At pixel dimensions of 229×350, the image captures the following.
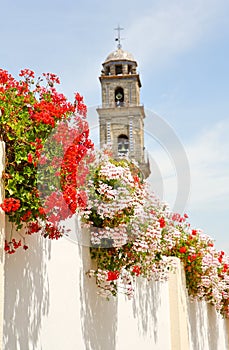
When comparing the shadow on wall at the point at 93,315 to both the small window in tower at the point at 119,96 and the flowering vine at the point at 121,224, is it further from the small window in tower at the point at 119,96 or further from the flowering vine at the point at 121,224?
the small window in tower at the point at 119,96

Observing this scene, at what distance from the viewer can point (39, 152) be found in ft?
11.1

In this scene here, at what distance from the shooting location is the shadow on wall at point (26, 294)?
11.1ft

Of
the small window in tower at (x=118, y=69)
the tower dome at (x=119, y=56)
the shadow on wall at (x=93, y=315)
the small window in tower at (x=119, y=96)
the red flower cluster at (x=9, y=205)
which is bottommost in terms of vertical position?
the shadow on wall at (x=93, y=315)

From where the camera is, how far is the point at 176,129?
16.7 feet

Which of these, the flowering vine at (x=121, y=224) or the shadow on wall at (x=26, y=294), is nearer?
the shadow on wall at (x=26, y=294)

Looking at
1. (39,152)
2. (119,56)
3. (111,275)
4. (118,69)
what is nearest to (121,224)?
(111,275)

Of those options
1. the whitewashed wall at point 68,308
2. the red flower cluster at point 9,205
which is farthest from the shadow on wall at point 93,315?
the red flower cluster at point 9,205

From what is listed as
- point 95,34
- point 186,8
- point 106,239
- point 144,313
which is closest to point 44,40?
point 95,34

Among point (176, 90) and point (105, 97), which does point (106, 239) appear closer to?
point (176, 90)

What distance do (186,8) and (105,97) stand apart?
38.5m

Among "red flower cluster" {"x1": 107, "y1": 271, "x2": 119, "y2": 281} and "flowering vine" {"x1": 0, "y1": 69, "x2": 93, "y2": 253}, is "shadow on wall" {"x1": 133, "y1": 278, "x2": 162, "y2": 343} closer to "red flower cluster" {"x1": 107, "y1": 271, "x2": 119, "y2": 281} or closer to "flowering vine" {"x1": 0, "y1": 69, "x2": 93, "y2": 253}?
"red flower cluster" {"x1": 107, "y1": 271, "x2": 119, "y2": 281}

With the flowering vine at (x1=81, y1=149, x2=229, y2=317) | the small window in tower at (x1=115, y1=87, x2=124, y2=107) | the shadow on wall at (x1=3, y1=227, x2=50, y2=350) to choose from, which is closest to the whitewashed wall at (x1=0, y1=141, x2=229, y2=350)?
the shadow on wall at (x1=3, y1=227, x2=50, y2=350)

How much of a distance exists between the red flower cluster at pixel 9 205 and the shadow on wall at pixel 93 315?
1.62 metres

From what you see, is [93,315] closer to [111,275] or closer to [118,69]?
[111,275]
